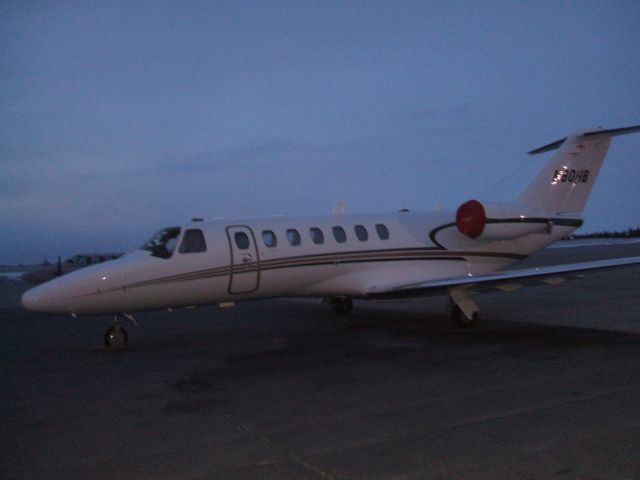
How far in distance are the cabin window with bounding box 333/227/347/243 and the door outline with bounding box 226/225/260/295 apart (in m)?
2.01

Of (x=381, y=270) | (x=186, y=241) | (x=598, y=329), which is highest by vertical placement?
(x=186, y=241)

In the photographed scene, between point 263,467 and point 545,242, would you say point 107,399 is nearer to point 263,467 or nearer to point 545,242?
point 263,467

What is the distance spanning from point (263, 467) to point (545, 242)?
11931 millimetres

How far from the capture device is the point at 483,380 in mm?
7414

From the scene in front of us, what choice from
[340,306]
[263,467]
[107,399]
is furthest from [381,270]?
[263,467]

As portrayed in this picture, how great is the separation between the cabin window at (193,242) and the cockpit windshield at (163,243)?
0.51 ft

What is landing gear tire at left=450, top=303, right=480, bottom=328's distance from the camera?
12.2 meters

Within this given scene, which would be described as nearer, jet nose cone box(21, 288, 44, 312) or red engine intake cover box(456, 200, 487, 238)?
jet nose cone box(21, 288, 44, 312)

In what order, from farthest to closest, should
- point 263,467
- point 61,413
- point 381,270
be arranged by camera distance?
point 381,270
point 61,413
point 263,467

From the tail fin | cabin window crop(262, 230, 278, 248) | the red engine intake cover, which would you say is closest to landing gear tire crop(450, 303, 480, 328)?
the red engine intake cover

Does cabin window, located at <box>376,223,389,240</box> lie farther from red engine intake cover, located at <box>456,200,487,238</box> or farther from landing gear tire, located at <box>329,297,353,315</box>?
landing gear tire, located at <box>329,297,353,315</box>

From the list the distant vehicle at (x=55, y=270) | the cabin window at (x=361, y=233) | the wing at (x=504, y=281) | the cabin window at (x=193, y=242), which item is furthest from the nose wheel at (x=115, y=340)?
the distant vehicle at (x=55, y=270)

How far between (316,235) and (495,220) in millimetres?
4187

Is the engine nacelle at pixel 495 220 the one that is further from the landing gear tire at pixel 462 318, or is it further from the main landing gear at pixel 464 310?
the landing gear tire at pixel 462 318
